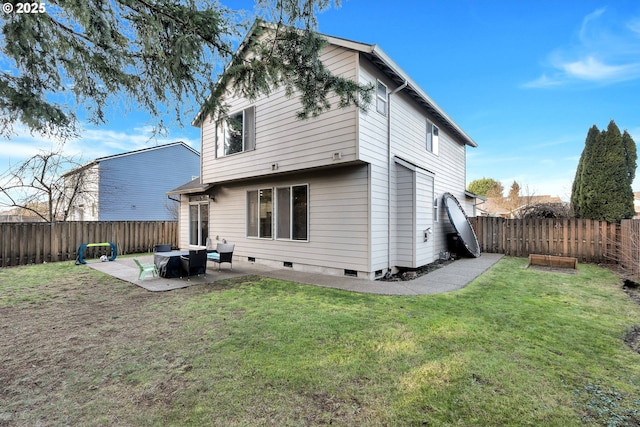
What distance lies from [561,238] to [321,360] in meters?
11.4

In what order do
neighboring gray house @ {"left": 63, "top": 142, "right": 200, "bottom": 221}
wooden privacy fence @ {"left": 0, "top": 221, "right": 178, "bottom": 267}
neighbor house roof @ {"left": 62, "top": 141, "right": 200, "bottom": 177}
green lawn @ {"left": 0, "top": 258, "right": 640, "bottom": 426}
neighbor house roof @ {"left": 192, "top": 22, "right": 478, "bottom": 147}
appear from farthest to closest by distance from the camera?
neighboring gray house @ {"left": 63, "top": 142, "right": 200, "bottom": 221} → neighbor house roof @ {"left": 62, "top": 141, "right": 200, "bottom": 177} → wooden privacy fence @ {"left": 0, "top": 221, "right": 178, "bottom": 267} → neighbor house roof @ {"left": 192, "top": 22, "right": 478, "bottom": 147} → green lawn @ {"left": 0, "top": 258, "right": 640, "bottom": 426}

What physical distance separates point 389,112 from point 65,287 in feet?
31.4

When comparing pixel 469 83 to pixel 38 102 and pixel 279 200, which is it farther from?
pixel 38 102

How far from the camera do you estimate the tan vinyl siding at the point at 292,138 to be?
7.18 m

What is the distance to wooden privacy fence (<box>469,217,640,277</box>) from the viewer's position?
9.30 m

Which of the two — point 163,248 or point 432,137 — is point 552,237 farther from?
point 163,248

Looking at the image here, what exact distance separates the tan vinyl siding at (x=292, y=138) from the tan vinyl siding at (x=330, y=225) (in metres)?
0.56

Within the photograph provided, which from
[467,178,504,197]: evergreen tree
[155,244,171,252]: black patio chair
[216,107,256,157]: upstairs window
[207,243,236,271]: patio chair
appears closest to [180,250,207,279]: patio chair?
[207,243,236,271]: patio chair

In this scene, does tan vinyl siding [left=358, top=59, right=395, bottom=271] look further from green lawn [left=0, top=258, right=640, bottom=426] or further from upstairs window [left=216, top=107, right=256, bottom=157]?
upstairs window [left=216, top=107, right=256, bottom=157]

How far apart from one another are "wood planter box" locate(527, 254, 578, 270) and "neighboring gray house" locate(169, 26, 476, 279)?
9.34 ft

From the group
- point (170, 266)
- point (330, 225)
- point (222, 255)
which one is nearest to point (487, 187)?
point (330, 225)

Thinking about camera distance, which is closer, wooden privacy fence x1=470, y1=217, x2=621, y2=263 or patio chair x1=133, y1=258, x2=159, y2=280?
patio chair x1=133, y1=258, x2=159, y2=280

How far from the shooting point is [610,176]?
9.72m

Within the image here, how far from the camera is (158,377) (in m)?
2.90
